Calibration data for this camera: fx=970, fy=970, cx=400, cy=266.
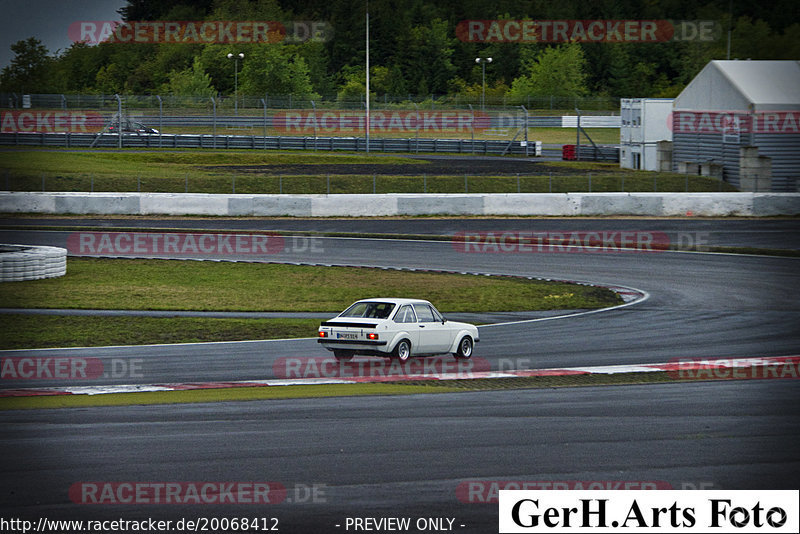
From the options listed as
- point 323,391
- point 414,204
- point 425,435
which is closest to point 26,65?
point 425,435

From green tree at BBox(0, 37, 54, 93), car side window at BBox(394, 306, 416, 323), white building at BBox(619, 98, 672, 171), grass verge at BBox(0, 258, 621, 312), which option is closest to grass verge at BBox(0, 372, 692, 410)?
car side window at BBox(394, 306, 416, 323)

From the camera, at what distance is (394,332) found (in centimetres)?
1581

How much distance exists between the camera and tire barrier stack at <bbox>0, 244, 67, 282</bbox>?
69.5ft

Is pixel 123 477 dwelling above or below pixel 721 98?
below

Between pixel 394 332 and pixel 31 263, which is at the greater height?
pixel 31 263

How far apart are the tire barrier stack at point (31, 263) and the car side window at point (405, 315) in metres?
8.37

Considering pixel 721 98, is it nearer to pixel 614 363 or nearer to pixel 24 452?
pixel 614 363

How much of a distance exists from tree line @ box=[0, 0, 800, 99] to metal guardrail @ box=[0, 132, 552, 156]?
1713 cm

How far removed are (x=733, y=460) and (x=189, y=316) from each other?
42.6 ft

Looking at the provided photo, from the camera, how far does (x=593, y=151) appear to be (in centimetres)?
6094

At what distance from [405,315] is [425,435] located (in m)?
5.37

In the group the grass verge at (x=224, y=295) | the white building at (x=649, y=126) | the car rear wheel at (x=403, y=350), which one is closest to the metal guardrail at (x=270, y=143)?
the white building at (x=649, y=126)

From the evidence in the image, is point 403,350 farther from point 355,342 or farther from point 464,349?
point 464,349

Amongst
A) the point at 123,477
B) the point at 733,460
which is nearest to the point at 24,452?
the point at 123,477
